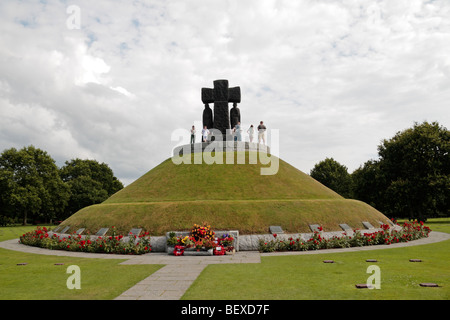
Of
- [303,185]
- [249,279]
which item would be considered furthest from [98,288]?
[303,185]

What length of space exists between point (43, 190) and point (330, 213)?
61942 mm

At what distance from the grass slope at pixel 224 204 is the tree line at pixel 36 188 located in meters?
40.6

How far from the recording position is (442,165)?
5406 centimetres

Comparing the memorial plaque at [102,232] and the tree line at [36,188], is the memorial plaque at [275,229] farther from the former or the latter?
the tree line at [36,188]

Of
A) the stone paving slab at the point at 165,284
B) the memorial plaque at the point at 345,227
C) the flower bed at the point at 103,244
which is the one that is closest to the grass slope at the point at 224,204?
the memorial plaque at the point at 345,227

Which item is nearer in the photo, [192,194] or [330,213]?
[330,213]

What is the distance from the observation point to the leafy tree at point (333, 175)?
88.2 meters

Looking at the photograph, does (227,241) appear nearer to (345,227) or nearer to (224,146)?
(345,227)

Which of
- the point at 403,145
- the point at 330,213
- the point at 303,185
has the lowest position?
the point at 330,213

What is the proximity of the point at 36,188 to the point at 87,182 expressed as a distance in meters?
16.1

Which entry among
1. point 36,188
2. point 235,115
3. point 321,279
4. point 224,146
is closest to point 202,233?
point 321,279

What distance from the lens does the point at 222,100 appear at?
127ft

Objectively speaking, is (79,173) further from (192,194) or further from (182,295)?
(182,295)

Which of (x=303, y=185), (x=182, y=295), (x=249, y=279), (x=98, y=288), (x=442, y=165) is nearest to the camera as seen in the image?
(x=182, y=295)
